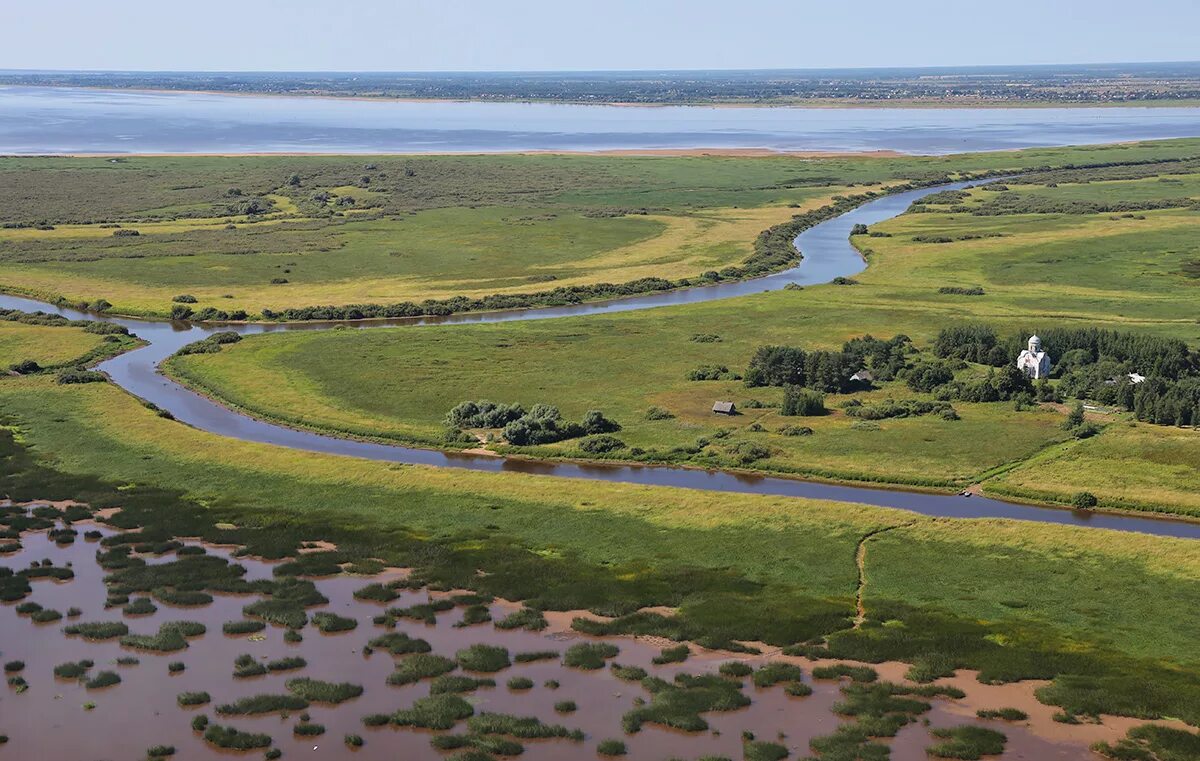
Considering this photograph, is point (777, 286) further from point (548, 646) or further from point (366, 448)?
point (548, 646)

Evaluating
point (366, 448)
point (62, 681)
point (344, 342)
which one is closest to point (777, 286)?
point (344, 342)

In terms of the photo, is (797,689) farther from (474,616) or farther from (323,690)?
(323,690)

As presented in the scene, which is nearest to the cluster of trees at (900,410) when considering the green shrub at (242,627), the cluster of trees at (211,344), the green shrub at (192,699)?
the green shrub at (242,627)

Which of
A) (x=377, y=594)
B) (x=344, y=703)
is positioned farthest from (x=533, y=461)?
(x=344, y=703)

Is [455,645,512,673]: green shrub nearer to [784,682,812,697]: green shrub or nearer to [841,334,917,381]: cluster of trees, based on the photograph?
[784,682,812,697]: green shrub

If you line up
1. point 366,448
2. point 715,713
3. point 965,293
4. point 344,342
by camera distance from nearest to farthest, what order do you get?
point 715,713, point 366,448, point 344,342, point 965,293
